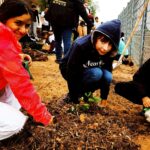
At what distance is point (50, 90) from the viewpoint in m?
4.67

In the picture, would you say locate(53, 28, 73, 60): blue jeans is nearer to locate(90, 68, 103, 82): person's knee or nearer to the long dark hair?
locate(90, 68, 103, 82): person's knee

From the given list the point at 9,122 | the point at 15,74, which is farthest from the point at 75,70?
the point at 15,74

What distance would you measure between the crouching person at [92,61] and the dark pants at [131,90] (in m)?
0.20

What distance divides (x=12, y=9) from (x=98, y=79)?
1.56 metres

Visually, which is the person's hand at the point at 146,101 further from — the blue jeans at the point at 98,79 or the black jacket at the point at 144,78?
the blue jeans at the point at 98,79

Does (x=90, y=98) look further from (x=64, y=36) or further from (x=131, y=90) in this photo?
(x=64, y=36)

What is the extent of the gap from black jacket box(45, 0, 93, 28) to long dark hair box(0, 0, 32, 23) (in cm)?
335

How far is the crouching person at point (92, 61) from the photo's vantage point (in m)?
3.05

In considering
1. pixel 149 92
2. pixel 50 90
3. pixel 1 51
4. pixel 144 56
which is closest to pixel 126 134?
pixel 149 92

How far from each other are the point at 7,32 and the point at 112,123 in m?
1.52

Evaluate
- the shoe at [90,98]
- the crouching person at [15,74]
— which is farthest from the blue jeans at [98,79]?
the crouching person at [15,74]

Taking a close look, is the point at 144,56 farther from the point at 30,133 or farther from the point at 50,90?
the point at 30,133

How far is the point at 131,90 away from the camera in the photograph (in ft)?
11.8

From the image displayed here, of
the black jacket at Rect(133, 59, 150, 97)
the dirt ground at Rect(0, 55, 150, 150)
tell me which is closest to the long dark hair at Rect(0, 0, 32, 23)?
the dirt ground at Rect(0, 55, 150, 150)
